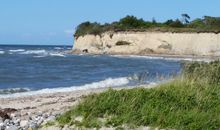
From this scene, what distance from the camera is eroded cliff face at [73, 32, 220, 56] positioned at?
261ft

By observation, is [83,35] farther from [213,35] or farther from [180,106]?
[180,106]

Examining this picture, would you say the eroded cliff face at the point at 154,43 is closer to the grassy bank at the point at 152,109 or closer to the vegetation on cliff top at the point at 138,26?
the vegetation on cliff top at the point at 138,26

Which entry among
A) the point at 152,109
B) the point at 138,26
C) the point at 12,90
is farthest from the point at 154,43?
the point at 152,109

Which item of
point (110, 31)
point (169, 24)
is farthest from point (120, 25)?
point (169, 24)

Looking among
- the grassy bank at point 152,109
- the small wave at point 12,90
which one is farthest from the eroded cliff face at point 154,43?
the grassy bank at point 152,109

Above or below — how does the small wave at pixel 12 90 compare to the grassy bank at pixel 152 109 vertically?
below

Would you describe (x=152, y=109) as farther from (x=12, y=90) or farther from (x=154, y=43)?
(x=154, y=43)

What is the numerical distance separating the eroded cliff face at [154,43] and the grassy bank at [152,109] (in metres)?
67.7

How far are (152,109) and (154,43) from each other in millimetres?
76118

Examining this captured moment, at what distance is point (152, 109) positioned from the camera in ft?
31.6

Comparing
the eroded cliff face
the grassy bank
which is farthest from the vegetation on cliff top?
the grassy bank

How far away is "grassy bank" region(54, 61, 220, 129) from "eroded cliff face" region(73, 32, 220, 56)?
222 ft

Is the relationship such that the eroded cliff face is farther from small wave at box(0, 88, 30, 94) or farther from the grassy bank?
the grassy bank

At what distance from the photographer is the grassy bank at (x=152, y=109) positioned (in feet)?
30.6
